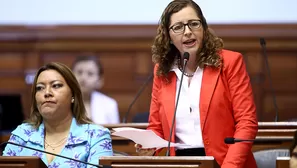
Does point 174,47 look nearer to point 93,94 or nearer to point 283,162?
point 283,162

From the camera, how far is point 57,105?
3062 mm

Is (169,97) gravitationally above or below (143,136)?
above

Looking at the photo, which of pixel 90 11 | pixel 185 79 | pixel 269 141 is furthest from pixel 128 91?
pixel 185 79

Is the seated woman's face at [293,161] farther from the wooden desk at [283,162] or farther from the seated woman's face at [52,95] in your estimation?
the seated woman's face at [52,95]

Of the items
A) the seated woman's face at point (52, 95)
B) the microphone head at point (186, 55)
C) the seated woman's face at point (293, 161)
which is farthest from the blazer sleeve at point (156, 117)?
the seated woman's face at point (293, 161)

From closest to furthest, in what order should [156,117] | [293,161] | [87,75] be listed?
[293,161], [156,117], [87,75]

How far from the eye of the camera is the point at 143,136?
99.5 inches

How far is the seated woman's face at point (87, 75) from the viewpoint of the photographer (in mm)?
4695

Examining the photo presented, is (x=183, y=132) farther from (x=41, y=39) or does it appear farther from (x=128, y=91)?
(x=41, y=39)

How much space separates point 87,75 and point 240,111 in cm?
219

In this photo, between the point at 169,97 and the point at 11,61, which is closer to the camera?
the point at 169,97

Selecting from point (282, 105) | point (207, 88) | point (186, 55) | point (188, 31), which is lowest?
point (282, 105)

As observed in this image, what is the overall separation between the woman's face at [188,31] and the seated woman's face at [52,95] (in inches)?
24.9

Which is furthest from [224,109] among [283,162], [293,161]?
Answer: [293,161]
